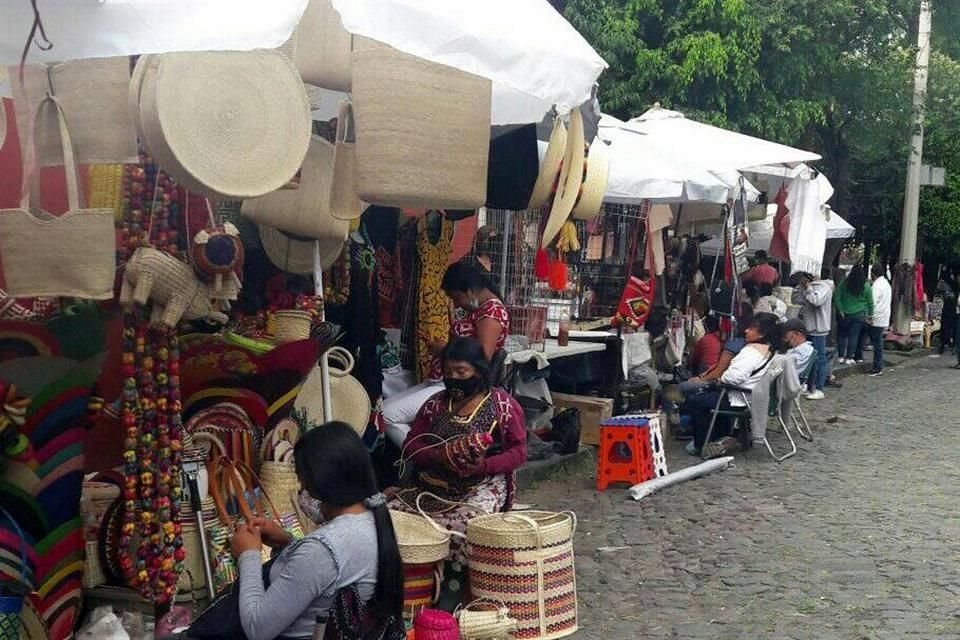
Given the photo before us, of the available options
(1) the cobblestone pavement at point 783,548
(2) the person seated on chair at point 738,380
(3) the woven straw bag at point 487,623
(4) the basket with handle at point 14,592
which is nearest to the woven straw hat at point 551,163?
(3) the woven straw bag at point 487,623

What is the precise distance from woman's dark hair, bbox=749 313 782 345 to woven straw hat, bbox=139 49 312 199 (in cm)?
672

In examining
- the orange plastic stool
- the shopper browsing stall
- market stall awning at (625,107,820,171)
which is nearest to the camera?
the shopper browsing stall

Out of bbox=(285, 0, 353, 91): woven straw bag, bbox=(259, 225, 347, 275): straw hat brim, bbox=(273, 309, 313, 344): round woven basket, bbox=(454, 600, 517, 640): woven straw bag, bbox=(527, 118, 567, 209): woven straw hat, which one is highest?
bbox=(285, 0, 353, 91): woven straw bag

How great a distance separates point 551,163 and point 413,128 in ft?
5.69

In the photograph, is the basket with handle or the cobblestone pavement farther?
the cobblestone pavement

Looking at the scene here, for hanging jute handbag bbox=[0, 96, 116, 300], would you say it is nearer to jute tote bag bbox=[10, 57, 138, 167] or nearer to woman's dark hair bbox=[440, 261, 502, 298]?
jute tote bag bbox=[10, 57, 138, 167]

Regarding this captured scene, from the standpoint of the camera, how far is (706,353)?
1084 cm

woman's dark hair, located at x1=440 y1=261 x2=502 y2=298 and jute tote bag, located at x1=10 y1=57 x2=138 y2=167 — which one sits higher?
jute tote bag, located at x1=10 y1=57 x2=138 y2=167

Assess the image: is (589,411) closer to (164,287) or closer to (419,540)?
(419,540)

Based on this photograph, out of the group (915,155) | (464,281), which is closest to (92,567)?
(464,281)

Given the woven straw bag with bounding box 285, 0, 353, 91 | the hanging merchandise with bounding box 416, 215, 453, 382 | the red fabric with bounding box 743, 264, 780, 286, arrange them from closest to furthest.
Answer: the woven straw bag with bounding box 285, 0, 353, 91 < the hanging merchandise with bounding box 416, 215, 453, 382 < the red fabric with bounding box 743, 264, 780, 286

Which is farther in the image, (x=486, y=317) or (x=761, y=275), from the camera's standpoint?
(x=761, y=275)

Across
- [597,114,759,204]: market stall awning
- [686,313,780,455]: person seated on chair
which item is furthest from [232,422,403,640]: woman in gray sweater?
[686,313,780,455]: person seated on chair

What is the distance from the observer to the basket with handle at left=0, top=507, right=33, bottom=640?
320 cm
